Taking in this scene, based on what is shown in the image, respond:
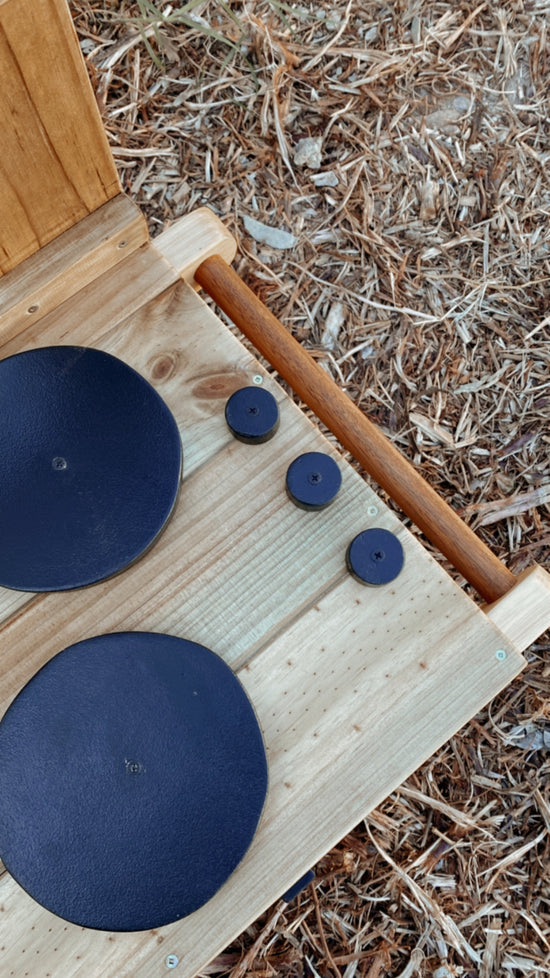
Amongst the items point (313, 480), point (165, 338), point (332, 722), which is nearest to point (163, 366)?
point (165, 338)

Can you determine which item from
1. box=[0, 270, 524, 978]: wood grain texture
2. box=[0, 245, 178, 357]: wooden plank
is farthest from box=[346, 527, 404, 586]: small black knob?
box=[0, 245, 178, 357]: wooden plank

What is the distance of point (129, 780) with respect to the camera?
35.7 inches

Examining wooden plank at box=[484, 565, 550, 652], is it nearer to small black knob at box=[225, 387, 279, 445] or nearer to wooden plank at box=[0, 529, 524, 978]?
wooden plank at box=[0, 529, 524, 978]

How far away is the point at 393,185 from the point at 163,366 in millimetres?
832

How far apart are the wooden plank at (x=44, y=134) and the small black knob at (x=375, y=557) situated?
531mm

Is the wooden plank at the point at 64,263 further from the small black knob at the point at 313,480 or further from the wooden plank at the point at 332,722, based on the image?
the wooden plank at the point at 332,722

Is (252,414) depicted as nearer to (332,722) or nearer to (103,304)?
(103,304)

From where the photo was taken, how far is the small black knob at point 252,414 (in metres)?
1.01

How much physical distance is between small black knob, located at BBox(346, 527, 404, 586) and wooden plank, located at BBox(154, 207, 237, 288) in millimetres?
443

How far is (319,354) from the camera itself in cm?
160

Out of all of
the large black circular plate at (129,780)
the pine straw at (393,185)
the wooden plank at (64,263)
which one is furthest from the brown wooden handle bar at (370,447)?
the pine straw at (393,185)

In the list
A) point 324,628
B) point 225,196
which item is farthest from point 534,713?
point 225,196

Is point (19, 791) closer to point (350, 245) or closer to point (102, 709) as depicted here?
point (102, 709)

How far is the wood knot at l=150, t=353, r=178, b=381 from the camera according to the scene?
3.48ft
